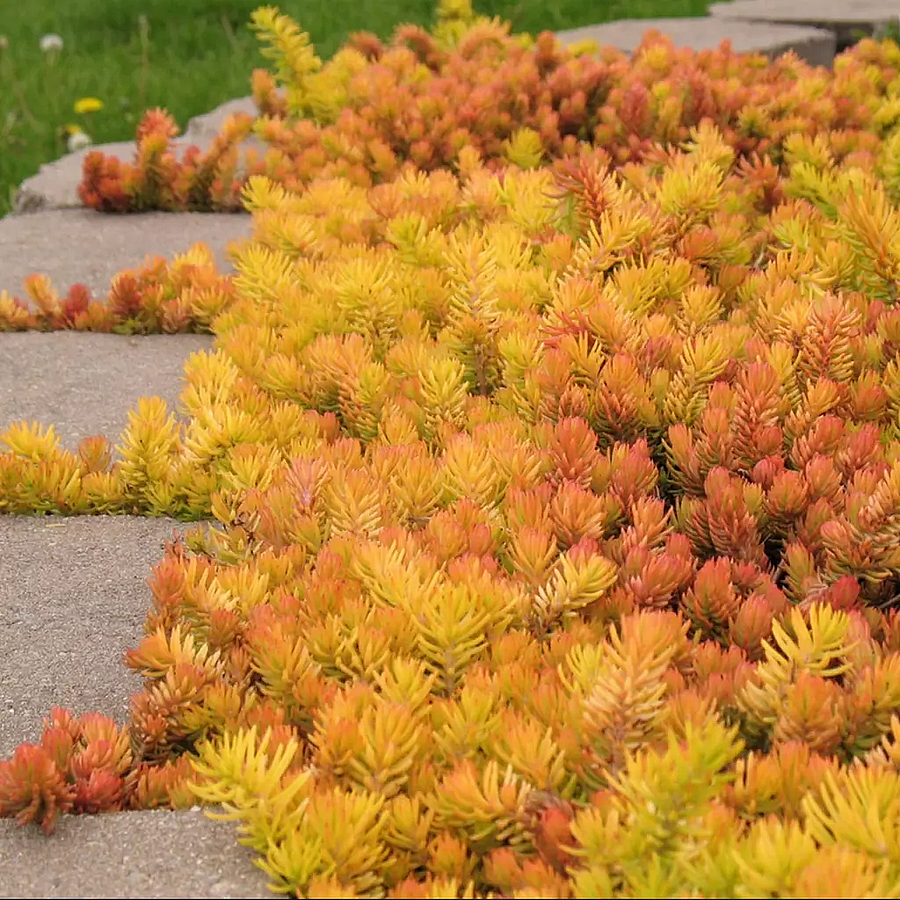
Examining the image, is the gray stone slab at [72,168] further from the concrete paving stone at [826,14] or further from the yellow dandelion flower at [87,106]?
the concrete paving stone at [826,14]

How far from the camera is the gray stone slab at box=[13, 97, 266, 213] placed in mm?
5008

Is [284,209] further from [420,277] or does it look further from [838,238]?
[838,238]

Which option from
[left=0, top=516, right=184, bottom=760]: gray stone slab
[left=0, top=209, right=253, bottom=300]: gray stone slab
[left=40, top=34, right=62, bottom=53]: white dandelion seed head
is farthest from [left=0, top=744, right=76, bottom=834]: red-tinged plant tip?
[left=40, top=34, right=62, bottom=53]: white dandelion seed head

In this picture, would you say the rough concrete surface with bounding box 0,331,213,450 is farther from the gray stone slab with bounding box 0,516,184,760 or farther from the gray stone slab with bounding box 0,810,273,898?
the gray stone slab with bounding box 0,810,273,898

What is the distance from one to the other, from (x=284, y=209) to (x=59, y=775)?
2.38 metres

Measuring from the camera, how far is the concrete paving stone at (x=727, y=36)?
6.72 m

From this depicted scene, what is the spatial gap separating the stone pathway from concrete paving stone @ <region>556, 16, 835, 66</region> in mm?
3027

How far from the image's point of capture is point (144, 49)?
25.3 ft

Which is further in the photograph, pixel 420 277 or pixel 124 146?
pixel 124 146

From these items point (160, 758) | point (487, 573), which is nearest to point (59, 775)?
point (160, 758)

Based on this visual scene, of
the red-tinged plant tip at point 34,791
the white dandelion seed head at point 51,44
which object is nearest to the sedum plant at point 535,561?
the red-tinged plant tip at point 34,791

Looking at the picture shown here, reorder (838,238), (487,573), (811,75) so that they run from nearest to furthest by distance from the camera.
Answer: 1. (487,573)
2. (838,238)
3. (811,75)

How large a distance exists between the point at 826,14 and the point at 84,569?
6518 mm

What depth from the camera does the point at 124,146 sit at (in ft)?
19.2
